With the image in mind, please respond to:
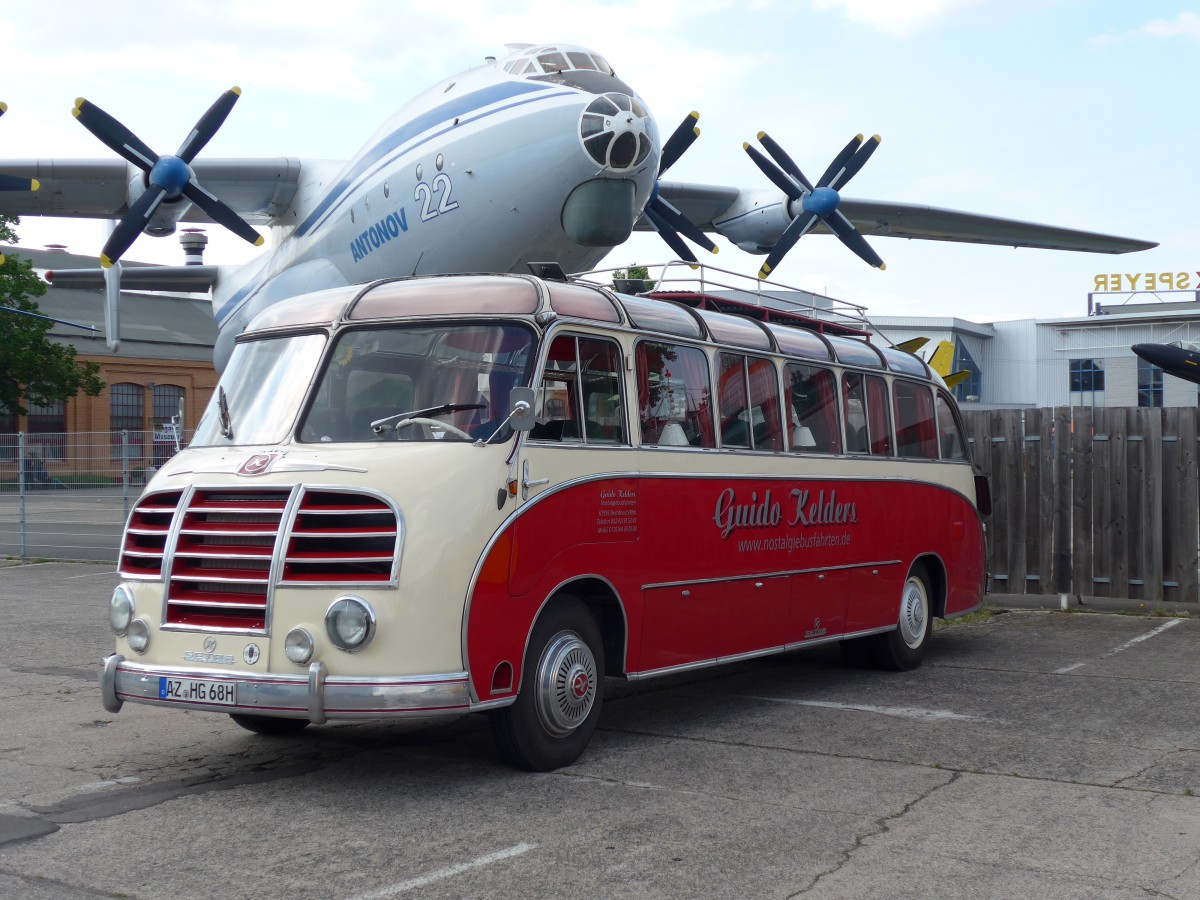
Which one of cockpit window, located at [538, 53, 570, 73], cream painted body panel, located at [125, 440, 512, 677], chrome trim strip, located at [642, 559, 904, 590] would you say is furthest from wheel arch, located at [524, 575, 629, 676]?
cockpit window, located at [538, 53, 570, 73]

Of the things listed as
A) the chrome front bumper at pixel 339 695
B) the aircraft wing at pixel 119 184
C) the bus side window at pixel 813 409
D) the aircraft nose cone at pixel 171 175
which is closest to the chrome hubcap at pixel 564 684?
the chrome front bumper at pixel 339 695

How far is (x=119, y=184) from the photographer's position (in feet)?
68.4

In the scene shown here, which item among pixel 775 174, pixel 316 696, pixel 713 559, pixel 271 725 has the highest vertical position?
pixel 775 174

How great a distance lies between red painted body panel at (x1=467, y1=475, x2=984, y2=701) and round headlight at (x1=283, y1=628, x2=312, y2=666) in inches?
29.9

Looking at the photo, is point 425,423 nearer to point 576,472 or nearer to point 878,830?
point 576,472

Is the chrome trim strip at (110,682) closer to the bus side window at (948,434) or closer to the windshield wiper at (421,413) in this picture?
the windshield wiper at (421,413)

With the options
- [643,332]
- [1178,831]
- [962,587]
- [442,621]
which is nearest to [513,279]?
[643,332]

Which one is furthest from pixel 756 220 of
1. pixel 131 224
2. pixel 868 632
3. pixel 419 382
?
pixel 419 382

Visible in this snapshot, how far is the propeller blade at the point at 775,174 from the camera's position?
23250 millimetres

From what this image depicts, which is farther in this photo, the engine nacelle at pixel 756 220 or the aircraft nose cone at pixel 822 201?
the engine nacelle at pixel 756 220

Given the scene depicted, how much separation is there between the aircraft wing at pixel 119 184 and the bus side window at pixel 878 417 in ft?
42.3

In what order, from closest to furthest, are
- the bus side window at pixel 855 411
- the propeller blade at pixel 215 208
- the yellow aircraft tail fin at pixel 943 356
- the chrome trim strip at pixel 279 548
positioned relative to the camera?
the chrome trim strip at pixel 279 548 < the bus side window at pixel 855 411 < the propeller blade at pixel 215 208 < the yellow aircraft tail fin at pixel 943 356

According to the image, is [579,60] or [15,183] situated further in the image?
[15,183]

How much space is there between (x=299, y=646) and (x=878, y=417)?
586cm
